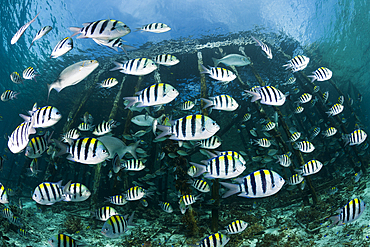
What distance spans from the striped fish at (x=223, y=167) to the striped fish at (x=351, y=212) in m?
2.29

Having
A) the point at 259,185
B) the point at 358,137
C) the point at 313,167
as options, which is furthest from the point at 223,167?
the point at 358,137

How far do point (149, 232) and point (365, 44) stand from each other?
26.9 metres

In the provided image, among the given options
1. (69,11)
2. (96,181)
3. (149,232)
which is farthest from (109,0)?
(149,232)

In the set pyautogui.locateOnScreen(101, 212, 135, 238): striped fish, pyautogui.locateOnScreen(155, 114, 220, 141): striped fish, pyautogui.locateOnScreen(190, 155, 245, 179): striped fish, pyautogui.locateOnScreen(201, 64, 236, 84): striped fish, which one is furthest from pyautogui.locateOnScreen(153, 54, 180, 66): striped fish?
pyautogui.locateOnScreen(101, 212, 135, 238): striped fish

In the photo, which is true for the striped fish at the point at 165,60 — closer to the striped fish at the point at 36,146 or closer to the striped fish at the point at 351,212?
the striped fish at the point at 36,146

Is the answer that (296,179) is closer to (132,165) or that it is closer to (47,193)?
(132,165)

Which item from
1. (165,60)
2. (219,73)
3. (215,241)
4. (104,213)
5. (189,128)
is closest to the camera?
(189,128)

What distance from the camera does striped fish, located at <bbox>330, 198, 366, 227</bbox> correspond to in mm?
3428

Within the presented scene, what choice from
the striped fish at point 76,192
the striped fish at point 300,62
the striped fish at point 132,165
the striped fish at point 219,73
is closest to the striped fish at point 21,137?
the striped fish at point 76,192

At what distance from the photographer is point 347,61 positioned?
20344 millimetres

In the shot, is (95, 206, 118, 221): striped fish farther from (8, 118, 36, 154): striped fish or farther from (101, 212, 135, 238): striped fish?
(8, 118, 36, 154): striped fish

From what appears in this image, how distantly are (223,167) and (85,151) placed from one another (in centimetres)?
228

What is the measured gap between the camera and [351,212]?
3496mm

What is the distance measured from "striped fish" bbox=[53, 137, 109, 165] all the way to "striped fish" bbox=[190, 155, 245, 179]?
164 cm
